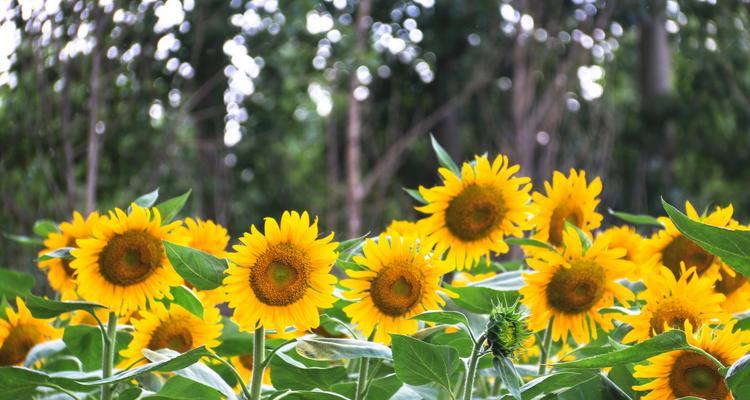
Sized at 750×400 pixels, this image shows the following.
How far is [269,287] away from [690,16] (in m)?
10.6

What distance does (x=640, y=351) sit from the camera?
3.40ft

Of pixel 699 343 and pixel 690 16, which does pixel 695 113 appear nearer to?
pixel 690 16

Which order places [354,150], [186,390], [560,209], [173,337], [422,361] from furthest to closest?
[354,150] < [560,209] < [173,337] < [186,390] < [422,361]

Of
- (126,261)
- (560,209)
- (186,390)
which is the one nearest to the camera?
(186,390)

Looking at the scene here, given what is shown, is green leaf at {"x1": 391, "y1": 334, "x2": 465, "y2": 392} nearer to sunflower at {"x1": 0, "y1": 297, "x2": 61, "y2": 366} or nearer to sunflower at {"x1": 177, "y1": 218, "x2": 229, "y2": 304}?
sunflower at {"x1": 177, "y1": 218, "x2": 229, "y2": 304}

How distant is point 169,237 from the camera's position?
132 centimetres

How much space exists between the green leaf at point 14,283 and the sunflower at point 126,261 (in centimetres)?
29

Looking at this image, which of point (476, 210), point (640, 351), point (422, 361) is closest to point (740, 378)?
point (640, 351)

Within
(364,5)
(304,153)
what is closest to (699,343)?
(364,5)

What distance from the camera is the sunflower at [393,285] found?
1282 mm

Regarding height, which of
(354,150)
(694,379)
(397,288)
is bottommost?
(694,379)

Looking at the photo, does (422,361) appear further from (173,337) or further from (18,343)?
(18,343)

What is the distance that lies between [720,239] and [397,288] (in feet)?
1.43

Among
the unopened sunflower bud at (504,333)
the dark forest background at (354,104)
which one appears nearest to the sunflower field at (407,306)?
the unopened sunflower bud at (504,333)
